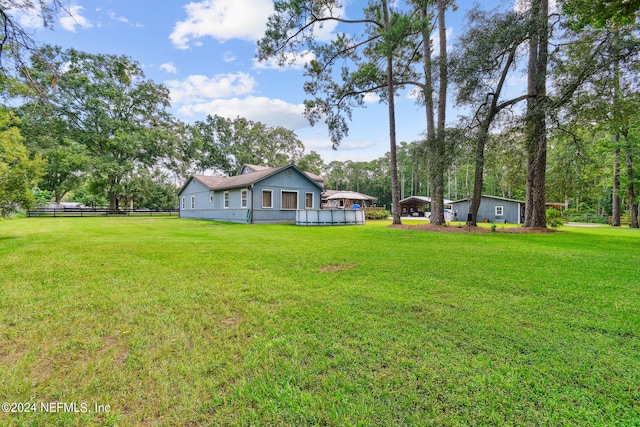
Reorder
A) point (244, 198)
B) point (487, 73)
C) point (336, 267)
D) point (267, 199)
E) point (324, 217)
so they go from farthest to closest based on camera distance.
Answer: point (267, 199), point (244, 198), point (324, 217), point (487, 73), point (336, 267)

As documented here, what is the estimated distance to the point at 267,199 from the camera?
1645 centimetres

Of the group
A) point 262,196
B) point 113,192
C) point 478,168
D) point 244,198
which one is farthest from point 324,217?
point 113,192

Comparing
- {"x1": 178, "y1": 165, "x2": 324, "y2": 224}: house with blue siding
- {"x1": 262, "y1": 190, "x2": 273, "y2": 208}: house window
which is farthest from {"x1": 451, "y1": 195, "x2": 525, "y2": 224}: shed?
{"x1": 262, "y1": 190, "x2": 273, "y2": 208}: house window

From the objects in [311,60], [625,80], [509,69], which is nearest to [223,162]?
[311,60]

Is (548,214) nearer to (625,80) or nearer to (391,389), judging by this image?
(625,80)

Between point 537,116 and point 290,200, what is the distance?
42.7ft

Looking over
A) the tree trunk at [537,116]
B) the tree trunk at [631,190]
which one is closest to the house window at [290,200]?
the tree trunk at [537,116]

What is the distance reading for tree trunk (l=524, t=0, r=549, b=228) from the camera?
30.3 feet

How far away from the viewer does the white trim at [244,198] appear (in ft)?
52.2

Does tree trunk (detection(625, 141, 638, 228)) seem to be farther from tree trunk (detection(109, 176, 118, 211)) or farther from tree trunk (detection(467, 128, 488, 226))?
tree trunk (detection(109, 176, 118, 211))

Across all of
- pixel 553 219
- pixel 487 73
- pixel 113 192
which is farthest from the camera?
pixel 113 192

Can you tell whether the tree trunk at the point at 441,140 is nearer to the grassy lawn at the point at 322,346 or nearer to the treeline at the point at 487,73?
the treeline at the point at 487,73

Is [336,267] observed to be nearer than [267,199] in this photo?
Yes

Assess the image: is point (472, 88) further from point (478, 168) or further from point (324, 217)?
point (324, 217)
